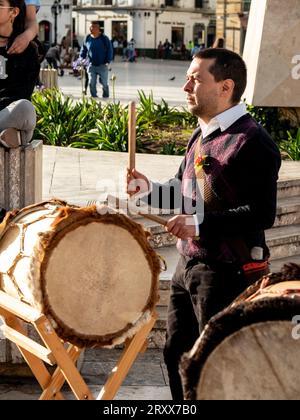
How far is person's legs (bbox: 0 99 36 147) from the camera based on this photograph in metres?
5.25

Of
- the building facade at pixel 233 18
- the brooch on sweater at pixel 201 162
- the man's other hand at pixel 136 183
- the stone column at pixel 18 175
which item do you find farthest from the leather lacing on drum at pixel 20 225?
the building facade at pixel 233 18

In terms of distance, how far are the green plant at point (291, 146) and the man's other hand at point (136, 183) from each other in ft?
21.3

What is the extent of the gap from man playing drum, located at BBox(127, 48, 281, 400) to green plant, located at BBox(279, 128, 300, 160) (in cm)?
644

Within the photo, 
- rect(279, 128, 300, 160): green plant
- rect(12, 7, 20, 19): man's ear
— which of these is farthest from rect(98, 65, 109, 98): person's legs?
rect(12, 7, 20, 19): man's ear

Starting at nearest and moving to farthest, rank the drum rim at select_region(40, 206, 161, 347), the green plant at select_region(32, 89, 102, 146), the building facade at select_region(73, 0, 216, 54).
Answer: the drum rim at select_region(40, 206, 161, 347) < the green plant at select_region(32, 89, 102, 146) < the building facade at select_region(73, 0, 216, 54)

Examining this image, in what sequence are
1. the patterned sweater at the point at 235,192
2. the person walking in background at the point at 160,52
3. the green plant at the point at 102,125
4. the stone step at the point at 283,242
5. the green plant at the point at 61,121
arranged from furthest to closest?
the person walking in background at the point at 160,52 → the green plant at the point at 61,121 → the green plant at the point at 102,125 → the stone step at the point at 283,242 → the patterned sweater at the point at 235,192

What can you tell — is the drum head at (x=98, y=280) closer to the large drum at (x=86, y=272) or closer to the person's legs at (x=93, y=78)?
the large drum at (x=86, y=272)

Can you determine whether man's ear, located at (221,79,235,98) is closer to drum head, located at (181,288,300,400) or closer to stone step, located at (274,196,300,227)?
drum head, located at (181,288,300,400)

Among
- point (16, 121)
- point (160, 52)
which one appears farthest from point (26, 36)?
point (160, 52)

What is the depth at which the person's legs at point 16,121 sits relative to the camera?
5246 mm

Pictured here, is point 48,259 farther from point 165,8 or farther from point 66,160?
point 165,8

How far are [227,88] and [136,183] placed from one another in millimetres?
530

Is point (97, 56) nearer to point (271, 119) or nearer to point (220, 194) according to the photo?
point (271, 119)

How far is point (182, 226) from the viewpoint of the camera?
3883 millimetres
